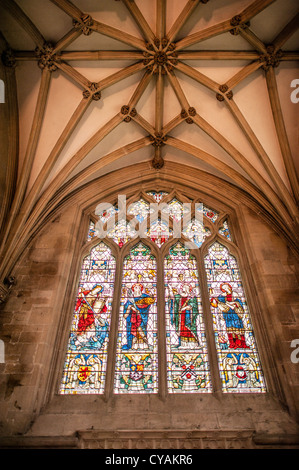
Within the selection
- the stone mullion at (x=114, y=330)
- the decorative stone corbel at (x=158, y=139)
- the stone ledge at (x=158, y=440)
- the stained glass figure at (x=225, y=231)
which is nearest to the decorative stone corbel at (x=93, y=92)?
the decorative stone corbel at (x=158, y=139)

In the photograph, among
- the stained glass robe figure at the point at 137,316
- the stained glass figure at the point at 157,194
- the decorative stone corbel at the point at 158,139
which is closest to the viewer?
the stained glass robe figure at the point at 137,316

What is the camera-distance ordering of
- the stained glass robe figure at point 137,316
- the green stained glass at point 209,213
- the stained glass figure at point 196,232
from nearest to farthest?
1. the stained glass robe figure at point 137,316
2. the stained glass figure at point 196,232
3. the green stained glass at point 209,213

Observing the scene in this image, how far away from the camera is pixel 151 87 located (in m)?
8.70

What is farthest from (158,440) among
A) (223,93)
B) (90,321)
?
(223,93)

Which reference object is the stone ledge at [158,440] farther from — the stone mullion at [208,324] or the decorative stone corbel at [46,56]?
the decorative stone corbel at [46,56]

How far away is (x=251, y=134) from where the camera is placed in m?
8.29

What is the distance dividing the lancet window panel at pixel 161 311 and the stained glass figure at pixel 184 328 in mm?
19

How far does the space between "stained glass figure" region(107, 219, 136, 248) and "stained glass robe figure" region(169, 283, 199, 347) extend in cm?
191

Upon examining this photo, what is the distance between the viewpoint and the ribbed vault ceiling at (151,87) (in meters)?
7.32

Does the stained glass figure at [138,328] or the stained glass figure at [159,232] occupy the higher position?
the stained glass figure at [159,232]

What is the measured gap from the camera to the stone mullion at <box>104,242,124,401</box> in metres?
6.14

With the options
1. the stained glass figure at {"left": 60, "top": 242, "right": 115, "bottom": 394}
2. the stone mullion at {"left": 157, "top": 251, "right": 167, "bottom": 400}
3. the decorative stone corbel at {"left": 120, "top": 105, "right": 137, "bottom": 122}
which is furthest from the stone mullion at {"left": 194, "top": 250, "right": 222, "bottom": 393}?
the decorative stone corbel at {"left": 120, "top": 105, "right": 137, "bottom": 122}

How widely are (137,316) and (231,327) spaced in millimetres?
1947

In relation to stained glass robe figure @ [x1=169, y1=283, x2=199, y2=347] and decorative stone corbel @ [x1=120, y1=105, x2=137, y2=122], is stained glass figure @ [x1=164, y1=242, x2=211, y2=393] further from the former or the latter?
decorative stone corbel @ [x1=120, y1=105, x2=137, y2=122]
